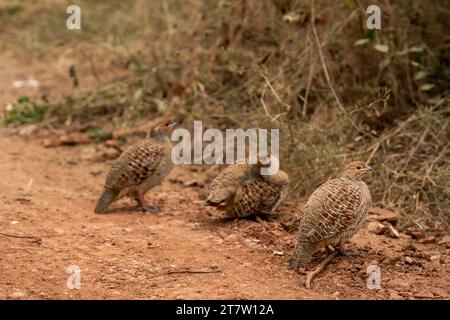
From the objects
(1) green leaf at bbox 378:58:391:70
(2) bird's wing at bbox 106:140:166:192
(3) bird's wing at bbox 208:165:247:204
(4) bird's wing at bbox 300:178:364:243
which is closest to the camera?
(4) bird's wing at bbox 300:178:364:243

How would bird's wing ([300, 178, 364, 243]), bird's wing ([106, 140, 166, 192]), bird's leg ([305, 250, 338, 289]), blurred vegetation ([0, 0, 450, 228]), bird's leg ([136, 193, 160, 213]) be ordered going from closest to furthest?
1. bird's leg ([305, 250, 338, 289])
2. bird's wing ([300, 178, 364, 243])
3. bird's wing ([106, 140, 166, 192])
4. bird's leg ([136, 193, 160, 213])
5. blurred vegetation ([0, 0, 450, 228])

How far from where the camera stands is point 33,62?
12.7 meters

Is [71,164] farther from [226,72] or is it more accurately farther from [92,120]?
[226,72]

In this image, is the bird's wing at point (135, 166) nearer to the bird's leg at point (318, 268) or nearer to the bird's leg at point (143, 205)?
the bird's leg at point (143, 205)

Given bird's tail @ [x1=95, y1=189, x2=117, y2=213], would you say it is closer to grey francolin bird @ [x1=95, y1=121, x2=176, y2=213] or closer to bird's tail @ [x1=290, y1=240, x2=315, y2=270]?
grey francolin bird @ [x1=95, y1=121, x2=176, y2=213]

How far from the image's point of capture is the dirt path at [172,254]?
527 cm

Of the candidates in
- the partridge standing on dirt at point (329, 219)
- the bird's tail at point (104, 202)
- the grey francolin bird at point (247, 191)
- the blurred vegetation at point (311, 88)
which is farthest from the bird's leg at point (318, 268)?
the bird's tail at point (104, 202)

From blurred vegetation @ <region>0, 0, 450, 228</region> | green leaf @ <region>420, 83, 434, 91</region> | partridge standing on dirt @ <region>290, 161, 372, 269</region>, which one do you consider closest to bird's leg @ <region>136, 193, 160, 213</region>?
blurred vegetation @ <region>0, 0, 450, 228</region>

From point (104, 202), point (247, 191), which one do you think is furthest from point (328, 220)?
point (104, 202)

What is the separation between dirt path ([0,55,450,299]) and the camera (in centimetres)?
527

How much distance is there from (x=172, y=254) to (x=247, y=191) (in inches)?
40.7

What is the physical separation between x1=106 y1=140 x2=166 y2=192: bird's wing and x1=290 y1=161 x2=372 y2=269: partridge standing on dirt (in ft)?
6.15

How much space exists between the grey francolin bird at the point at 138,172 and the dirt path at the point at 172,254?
0.16 meters
